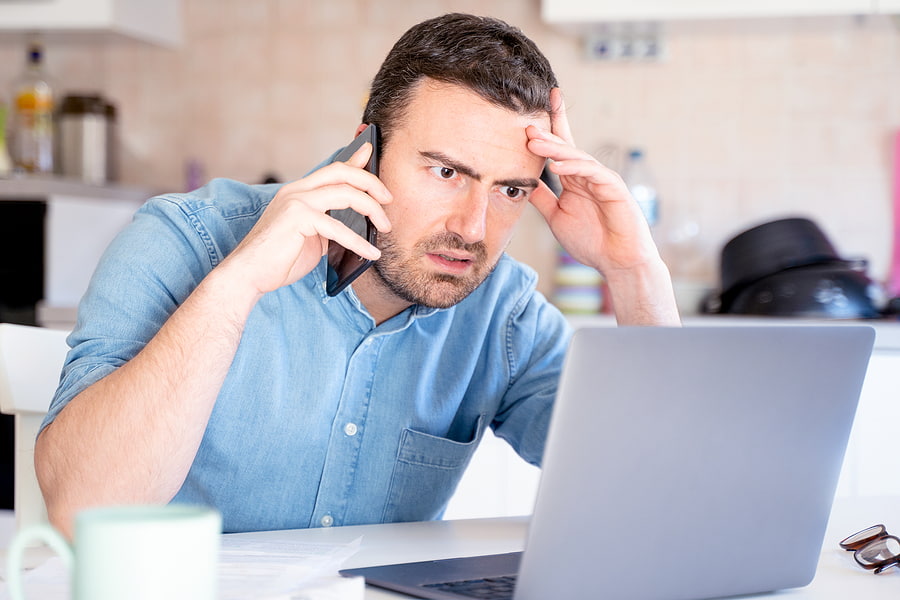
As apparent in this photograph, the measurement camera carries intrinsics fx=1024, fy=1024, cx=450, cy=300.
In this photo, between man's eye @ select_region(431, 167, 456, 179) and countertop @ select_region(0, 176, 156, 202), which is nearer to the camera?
man's eye @ select_region(431, 167, 456, 179)

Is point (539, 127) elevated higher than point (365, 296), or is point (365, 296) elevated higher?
point (539, 127)

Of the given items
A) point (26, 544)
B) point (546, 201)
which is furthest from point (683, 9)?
point (26, 544)

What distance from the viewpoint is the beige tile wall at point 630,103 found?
8.86ft

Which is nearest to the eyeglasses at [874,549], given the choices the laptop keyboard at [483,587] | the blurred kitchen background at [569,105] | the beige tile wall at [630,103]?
the laptop keyboard at [483,587]

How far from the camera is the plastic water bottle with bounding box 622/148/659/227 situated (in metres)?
2.65

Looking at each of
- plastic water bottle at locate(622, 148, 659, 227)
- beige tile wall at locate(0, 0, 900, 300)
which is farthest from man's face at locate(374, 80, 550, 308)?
beige tile wall at locate(0, 0, 900, 300)

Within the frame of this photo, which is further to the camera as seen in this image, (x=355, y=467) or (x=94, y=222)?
(x=94, y=222)

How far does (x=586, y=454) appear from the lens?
68cm

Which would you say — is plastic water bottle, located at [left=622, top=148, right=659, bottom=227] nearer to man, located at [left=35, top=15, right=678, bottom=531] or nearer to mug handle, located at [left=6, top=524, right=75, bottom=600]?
man, located at [left=35, top=15, right=678, bottom=531]

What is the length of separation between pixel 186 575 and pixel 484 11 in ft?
8.45

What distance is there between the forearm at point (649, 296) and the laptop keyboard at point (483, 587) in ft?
2.04

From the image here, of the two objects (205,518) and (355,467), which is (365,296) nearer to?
(355,467)

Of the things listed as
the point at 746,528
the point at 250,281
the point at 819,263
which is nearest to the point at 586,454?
the point at 746,528

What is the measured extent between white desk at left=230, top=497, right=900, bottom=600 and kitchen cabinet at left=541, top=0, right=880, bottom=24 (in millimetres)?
1582
